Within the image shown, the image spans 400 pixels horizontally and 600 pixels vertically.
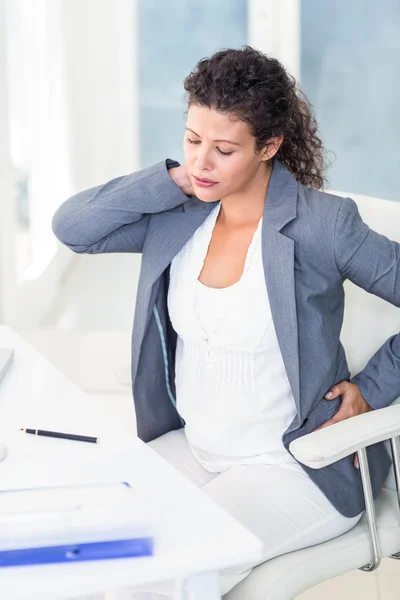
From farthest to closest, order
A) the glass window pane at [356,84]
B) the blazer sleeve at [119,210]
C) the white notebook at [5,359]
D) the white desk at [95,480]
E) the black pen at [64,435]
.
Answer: the glass window pane at [356,84] < the blazer sleeve at [119,210] < the white notebook at [5,359] < the black pen at [64,435] < the white desk at [95,480]

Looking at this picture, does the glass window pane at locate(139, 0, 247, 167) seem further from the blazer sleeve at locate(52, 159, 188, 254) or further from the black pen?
the black pen

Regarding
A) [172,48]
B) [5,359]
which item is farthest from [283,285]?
[172,48]

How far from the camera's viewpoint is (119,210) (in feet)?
5.82

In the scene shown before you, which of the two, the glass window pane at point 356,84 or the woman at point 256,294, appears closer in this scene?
the woman at point 256,294

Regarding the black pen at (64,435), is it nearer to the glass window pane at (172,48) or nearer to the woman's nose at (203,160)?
the woman's nose at (203,160)

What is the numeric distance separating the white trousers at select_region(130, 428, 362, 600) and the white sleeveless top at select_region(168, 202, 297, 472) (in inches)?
1.8

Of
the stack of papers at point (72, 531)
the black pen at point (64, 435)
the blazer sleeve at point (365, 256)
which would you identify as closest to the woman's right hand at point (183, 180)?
the blazer sleeve at point (365, 256)

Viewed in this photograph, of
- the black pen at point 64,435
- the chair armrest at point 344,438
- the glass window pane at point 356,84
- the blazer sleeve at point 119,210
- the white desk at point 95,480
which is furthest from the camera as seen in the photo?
the glass window pane at point 356,84

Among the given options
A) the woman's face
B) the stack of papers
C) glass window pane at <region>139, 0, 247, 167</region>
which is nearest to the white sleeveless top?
the woman's face

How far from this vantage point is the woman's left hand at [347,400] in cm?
168

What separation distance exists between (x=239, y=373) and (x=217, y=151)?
42 centimetres

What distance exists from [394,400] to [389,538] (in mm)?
293

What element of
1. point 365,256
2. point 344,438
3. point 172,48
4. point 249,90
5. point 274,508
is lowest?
point 274,508

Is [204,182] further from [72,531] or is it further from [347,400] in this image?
[72,531]
